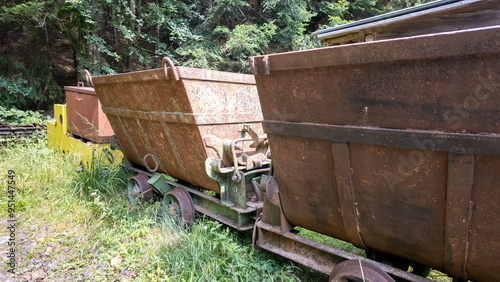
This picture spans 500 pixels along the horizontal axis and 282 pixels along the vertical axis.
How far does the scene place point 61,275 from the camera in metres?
2.97

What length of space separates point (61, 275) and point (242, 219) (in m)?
1.86

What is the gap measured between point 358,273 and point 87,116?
5734 mm

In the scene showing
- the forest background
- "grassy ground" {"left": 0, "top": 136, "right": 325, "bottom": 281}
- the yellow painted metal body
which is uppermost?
the forest background

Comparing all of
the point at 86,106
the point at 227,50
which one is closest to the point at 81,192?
the point at 86,106

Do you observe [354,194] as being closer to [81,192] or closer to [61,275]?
[61,275]

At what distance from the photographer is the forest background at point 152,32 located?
9.45 meters

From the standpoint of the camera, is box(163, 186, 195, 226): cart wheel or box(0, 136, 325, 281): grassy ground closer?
box(0, 136, 325, 281): grassy ground

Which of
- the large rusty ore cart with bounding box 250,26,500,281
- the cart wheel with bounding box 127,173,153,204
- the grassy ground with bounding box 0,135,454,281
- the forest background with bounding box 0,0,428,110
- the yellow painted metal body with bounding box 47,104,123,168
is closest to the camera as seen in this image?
the large rusty ore cart with bounding box 250,26,500,281

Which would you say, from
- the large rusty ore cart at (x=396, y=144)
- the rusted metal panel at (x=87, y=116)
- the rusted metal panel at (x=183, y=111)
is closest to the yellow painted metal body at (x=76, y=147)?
the rusted metal panel at (x=87, y=116)

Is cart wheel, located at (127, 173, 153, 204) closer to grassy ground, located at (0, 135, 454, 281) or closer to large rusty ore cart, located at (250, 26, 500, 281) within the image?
grassy ground, located at (0, 135, 454, 281)

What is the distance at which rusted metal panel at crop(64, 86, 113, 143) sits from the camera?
5.66 meters

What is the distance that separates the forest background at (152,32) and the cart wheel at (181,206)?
6.50 metres

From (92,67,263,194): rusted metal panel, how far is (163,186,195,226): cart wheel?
202 millimetres

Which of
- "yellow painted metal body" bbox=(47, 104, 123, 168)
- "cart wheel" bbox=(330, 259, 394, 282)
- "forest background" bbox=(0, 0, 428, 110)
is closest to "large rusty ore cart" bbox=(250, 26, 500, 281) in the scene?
"cart wheel" bbox=(330, 259, 394, 282)
